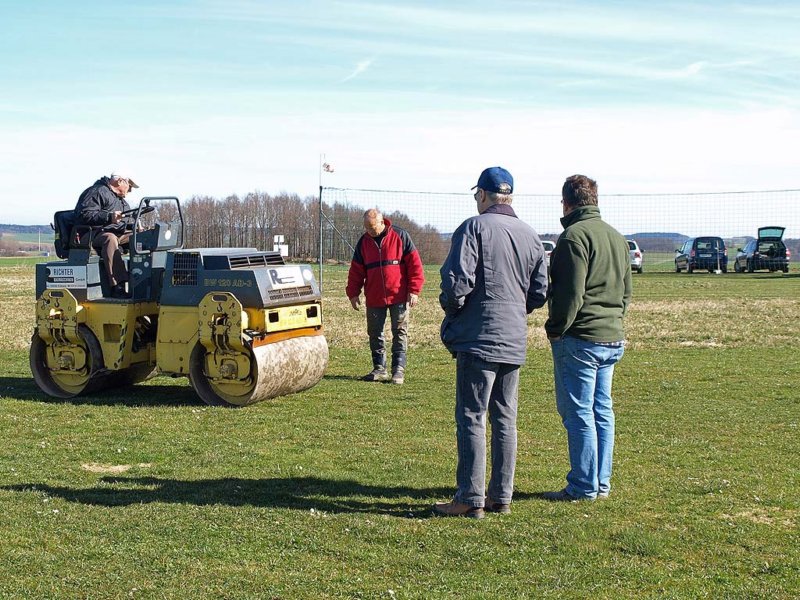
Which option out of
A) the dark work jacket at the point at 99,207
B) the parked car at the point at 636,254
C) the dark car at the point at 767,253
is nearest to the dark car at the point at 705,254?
the dark car at the point at 767,253

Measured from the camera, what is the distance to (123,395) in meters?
10.7

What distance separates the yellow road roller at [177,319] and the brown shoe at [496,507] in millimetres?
3863

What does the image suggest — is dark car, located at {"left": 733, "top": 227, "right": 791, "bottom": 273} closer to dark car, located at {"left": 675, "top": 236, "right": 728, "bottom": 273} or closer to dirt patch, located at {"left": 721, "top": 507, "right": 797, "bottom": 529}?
dark car, located at {"left": 675, "top": 236, "right": 728, "bottom": 273}

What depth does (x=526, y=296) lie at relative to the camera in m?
6.12

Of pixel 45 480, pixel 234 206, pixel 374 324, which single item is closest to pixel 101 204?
pixel 374 324

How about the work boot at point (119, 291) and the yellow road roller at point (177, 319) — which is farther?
the work boot at point (119, 291)

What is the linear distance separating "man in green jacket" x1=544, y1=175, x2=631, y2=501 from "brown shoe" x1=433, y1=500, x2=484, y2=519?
0.70 m

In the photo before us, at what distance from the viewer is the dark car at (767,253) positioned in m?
38.5

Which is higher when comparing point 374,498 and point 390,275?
point 390,275

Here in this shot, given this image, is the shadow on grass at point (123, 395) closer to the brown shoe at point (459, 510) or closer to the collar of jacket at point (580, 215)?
the brown shoe at point (459, 510)

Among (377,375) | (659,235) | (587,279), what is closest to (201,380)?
(377,375)

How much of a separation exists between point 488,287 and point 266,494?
214 centimetres

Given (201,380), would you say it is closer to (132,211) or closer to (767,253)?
(132,211)

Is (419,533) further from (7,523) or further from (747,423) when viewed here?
(747,423)
